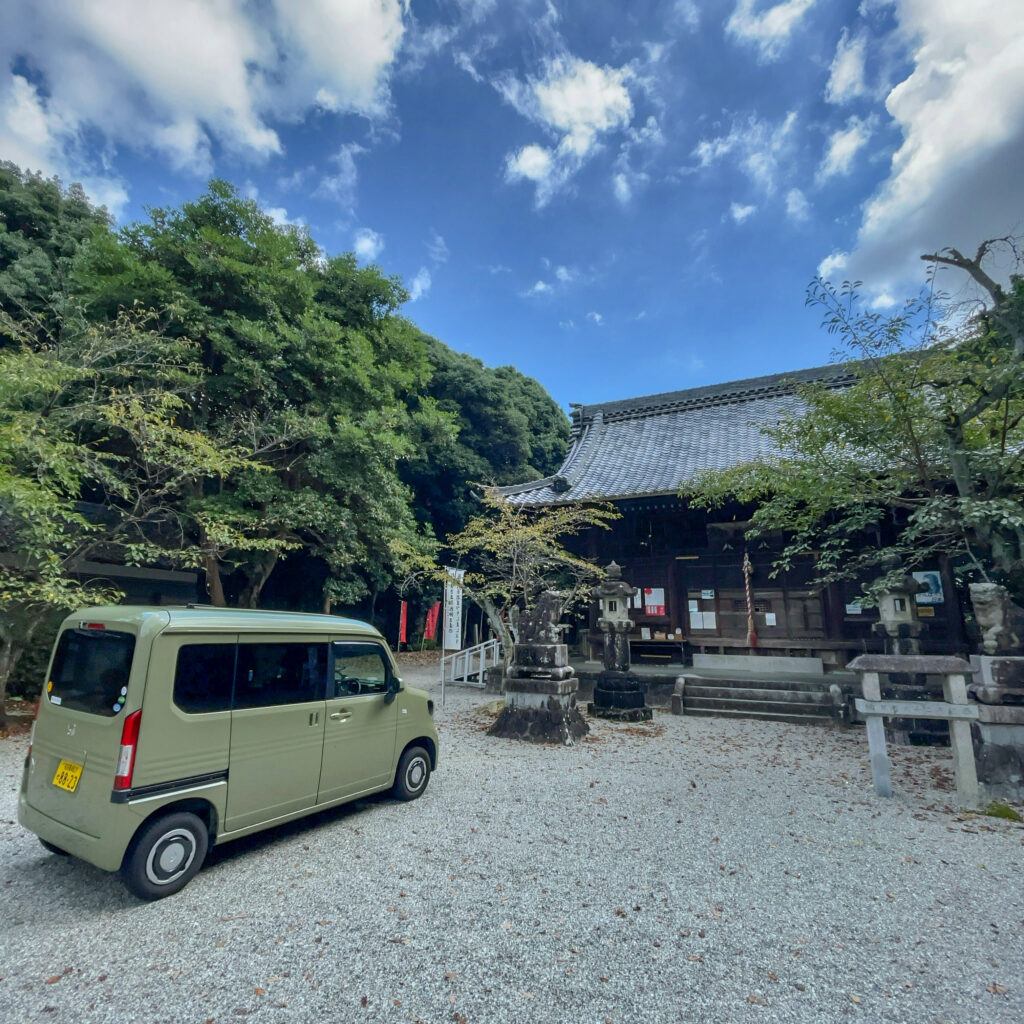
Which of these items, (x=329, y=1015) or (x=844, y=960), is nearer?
(x=329, y=1015)

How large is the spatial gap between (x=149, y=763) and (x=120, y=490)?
622 cm

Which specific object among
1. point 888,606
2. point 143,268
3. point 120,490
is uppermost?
point 143,268

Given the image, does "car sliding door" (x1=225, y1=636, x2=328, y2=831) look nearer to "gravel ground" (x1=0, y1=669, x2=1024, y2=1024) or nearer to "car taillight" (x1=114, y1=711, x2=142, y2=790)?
"gravel ground" (x1=0, y1=669, x2=1024, y2=1024)

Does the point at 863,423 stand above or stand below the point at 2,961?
above

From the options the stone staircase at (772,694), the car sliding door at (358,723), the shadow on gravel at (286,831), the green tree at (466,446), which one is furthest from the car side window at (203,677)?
the green tree at (466,446)

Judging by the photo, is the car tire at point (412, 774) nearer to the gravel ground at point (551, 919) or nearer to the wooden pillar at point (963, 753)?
the gravel ground at point (551, 919)

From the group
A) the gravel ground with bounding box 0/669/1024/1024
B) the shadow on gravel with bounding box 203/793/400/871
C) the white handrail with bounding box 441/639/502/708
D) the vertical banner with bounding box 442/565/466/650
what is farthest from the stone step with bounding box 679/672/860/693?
the shadow on gravel with bounding box 203/793/400/871

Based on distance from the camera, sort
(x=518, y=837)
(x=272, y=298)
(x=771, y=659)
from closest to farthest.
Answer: (x=518, y=837) → (x=272, y=298) → (x=771, y=659)

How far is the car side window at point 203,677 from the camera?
3635 millimetres

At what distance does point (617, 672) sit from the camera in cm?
1027

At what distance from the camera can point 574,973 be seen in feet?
9.32

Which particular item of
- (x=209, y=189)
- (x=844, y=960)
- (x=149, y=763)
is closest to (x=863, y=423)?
(x=844, y=960)

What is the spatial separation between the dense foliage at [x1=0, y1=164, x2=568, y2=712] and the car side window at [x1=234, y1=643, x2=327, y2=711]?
4474 mm

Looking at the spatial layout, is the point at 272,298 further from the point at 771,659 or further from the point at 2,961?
the point at 771,659
